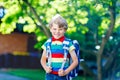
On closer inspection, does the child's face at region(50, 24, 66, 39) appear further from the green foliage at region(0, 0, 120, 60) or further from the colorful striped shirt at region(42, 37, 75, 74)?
the green foliage at region(0, 0, 120, 60)

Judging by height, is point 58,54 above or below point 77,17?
above

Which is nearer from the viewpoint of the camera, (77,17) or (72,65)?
(72,65)

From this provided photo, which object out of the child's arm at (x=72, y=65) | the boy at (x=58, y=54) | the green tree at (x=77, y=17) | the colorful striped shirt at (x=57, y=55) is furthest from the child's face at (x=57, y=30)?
the green tree at (x=77, y=17)

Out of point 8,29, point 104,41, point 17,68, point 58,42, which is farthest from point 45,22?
point 17,68

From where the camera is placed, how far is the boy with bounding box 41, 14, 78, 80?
4.80 meters

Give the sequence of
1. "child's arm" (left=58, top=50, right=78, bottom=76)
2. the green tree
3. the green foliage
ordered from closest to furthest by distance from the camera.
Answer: "child's arm" (left=58, top=50, right=78, bottom=76), the green foliage, the green tree

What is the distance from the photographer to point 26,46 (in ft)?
108

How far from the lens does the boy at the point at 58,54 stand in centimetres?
480

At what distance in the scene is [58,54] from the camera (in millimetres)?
4855

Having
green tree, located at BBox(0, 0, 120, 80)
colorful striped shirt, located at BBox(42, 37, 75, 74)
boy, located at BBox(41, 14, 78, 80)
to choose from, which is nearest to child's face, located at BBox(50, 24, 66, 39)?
boy, located at BBox(41, 14, 78, 80)

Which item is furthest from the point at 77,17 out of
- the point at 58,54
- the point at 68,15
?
the point at 58,54

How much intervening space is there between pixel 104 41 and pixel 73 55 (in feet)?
32.9

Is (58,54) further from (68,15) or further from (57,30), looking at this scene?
(68,15)

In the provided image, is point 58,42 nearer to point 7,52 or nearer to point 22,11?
point 22,11
